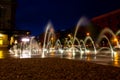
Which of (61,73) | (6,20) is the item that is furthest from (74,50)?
(61,73)

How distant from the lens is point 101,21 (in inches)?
4513

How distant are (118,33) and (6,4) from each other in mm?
41259

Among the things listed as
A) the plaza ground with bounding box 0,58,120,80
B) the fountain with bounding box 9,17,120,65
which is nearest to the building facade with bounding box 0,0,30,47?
the fountain with bounding box 9,17,120,65

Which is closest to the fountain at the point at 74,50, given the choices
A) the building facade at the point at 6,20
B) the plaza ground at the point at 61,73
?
the building facade at the point at 6,20

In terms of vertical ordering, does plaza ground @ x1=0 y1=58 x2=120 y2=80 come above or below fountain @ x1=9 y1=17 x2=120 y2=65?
below

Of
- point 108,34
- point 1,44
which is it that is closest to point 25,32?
point 1,44

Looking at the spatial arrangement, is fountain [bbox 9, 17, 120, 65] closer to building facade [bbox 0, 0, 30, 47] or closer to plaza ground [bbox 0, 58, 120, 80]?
building facade [bbox 0, 0, 30, 47]

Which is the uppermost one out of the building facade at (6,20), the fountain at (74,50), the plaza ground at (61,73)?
the building facade at (6,20)

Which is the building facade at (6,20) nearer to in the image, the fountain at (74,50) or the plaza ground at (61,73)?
the fountain at (74,50)

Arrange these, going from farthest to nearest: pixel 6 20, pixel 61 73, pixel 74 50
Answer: pixel 6 20, pixel 74 50, pixel 61 73

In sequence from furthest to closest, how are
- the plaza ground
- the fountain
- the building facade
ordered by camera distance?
the building facade < the fountain < the plaza ground

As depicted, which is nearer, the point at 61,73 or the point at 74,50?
the point at 61,73

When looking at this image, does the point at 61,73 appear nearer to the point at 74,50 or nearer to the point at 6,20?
the point at 74,50

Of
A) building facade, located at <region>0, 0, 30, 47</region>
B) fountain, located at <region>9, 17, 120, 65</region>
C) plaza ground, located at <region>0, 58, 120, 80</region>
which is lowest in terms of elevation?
plaza ground, located at <region>0, 58, 120, 80</region>
